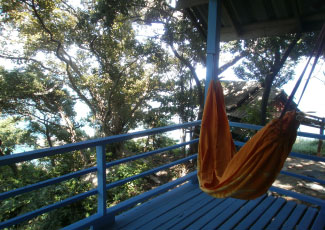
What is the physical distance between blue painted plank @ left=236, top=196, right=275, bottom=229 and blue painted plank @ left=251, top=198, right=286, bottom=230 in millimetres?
29

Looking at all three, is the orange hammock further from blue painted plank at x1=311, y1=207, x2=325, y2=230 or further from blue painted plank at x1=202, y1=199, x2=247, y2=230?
blue painted plank at x1=311, y1=207, x2=325, y2=230

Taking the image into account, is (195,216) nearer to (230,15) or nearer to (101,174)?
(101,174)

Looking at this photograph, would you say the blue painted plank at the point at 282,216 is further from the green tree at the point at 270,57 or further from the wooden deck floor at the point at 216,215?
the green tree at the point at 270,57

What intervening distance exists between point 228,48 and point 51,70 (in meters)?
6.69

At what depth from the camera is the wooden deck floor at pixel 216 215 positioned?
166 cm

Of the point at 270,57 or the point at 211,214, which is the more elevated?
the point at 270,57

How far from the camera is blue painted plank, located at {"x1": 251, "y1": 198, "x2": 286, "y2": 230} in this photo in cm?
167

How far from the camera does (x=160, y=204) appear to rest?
6.44 feet

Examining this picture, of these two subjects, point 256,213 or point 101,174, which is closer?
point 101,174

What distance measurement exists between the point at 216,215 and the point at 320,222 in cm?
80

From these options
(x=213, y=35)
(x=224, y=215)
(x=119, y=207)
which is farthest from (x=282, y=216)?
(x=213, y=35)

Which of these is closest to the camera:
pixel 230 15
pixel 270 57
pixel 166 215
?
pixel 166 215

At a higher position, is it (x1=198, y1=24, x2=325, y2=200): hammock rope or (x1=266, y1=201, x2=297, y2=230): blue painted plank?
(x1=198, y1=24, x2=325, y2=200): hammock rope

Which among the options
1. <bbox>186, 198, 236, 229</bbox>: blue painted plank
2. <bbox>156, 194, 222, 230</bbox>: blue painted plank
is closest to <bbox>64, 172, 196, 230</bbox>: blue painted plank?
<bbox>156, 194, 222, 230</bbox>: blue painted plank
